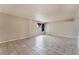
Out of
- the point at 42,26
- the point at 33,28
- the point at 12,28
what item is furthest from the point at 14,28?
the point at 42,26

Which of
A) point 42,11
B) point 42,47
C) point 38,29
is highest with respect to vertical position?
point 42,11

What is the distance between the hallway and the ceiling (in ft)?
1.24

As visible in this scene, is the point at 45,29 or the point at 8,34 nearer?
→ the point at 8,34

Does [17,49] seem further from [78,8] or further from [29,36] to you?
[78,8]

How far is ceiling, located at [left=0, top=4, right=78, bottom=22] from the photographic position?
1.79m

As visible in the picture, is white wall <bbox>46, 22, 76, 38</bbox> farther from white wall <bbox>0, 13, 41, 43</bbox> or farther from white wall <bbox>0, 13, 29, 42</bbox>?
white wall <bbox>0, 13, 29, 42</bbox>

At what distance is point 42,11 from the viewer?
6.17 feet

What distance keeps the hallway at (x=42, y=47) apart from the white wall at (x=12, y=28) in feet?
0.30

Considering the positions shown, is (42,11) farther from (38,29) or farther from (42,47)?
(42,47)

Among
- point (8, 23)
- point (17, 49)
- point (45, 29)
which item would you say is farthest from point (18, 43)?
point (45, 29)

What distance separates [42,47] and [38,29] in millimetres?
363
